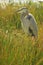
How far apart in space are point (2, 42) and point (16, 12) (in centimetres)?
250

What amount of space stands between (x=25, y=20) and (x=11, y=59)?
6.83 feet

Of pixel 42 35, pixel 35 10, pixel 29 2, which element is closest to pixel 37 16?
pixel 35 10

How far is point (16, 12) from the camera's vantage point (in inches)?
251

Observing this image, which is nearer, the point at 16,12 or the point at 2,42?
the point at 2,42

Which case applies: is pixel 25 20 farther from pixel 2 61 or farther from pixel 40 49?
pixel 2 61

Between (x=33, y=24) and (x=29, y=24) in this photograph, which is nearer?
(x=33, y=24)

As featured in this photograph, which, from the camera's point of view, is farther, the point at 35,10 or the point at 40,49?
the point at 35,10

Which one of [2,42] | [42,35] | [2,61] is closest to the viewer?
[2,61]

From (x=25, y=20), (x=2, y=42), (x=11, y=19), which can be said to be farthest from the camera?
(x=11, y=19)

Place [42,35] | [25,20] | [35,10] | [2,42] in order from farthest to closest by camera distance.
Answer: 1. [35,10]
2. [25,20]
3. [42,35]
4. [2,42]

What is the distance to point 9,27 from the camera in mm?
5637

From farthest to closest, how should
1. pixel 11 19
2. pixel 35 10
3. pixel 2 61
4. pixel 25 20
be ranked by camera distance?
pixel 35 10
pixel 11 19
pixel 25 20
pixel 2 61

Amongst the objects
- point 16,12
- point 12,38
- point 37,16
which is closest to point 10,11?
point 16,12

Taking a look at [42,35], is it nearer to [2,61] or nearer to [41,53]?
[41,53]
